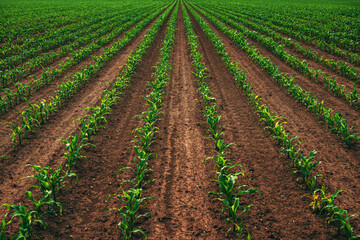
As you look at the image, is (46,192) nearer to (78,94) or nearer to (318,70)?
(78,94)

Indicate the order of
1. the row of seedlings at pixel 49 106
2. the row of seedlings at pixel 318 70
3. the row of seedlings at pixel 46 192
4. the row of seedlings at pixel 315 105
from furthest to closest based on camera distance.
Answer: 1. the row of seedlings at pixel 318 70
2. the row of seedlings at pixel 49 106
3. the row of seedlings at pixel 315 105
4. the row of seedlings at pixel 46 192

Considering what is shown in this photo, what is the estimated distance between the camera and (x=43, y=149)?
17.3ft

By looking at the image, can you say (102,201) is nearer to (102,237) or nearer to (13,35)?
(102,237)

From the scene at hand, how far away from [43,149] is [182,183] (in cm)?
337

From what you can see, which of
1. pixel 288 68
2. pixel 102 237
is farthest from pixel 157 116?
pixel 288 68

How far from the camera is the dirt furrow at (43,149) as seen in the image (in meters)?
4.21

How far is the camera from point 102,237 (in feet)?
10.9

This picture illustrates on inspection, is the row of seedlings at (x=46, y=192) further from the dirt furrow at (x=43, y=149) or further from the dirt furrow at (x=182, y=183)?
the dirt furrow at (x=182, y=183)

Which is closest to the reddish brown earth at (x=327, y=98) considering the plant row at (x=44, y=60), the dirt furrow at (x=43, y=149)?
the dirt furrow at (x=43, y=149)

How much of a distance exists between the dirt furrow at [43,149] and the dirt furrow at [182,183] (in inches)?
91.2

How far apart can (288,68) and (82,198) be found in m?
10.4

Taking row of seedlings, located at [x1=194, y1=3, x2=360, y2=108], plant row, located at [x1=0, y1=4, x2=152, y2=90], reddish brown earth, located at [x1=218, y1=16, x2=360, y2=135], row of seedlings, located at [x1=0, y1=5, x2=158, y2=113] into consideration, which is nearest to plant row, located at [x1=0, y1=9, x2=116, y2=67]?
plant row, located at [x1=0, y1=4, x2=152, y2=90]

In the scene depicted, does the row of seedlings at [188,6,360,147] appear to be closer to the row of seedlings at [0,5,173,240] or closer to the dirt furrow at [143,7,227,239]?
the dirt furrow at [143,7,227,239]

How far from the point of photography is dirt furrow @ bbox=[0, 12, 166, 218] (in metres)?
4.21
